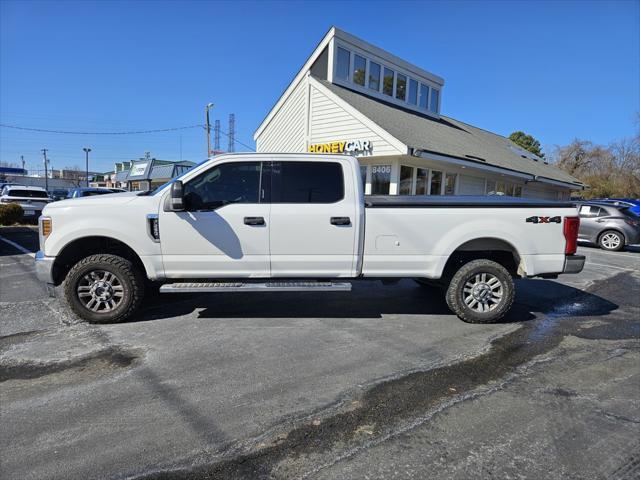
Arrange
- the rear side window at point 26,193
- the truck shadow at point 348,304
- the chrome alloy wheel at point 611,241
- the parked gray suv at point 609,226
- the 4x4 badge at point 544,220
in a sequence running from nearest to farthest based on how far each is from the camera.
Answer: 1. the 4x4 badge at point 544,220
2. the truck shadow at point 348,304
3. the parked gray suv at point 609,226
4. the chrome alloy wheel at point 611,241
5. the rear side window at point 26,193

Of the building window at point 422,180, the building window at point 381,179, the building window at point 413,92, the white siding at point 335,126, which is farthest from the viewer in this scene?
the building window at point 413,92

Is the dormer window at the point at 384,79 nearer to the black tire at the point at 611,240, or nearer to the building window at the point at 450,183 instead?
the building window at the point at 450,183


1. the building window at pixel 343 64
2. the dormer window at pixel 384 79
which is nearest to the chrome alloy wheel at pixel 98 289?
the dormer window at pixel 384 79

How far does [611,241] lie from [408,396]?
14.0 m

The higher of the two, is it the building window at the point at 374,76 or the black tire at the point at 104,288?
the building window at the point at 374,76

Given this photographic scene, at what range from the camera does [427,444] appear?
2.69m

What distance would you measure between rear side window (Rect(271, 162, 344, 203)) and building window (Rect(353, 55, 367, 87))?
14.6 meters

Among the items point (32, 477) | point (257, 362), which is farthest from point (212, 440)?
point (257, 362)

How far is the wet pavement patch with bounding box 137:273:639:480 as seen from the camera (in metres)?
2.47

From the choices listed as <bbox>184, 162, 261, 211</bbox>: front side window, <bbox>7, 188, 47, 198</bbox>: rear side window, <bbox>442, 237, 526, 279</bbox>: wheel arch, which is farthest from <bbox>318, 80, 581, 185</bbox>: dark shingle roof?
<bbox>7, 188, 47, 198</bbox>: rear side window

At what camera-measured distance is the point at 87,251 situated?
17.2 ft

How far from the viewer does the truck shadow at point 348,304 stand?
552cm

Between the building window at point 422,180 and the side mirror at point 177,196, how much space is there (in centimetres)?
1261

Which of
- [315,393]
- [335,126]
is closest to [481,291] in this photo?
[315,393]
